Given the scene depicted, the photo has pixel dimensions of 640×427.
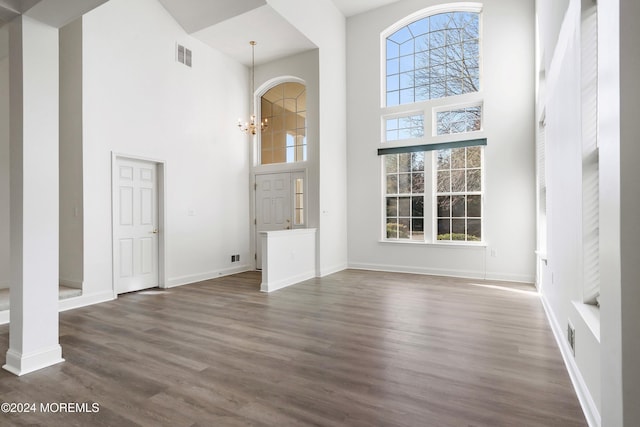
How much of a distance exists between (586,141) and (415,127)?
4.82 meters

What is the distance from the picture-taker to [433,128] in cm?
662

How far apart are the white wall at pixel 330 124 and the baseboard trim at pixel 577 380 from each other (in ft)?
13.0

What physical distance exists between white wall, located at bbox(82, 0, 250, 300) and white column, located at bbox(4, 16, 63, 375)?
2.10 metres

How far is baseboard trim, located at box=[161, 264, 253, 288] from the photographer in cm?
578

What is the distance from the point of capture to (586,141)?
2.16 metres

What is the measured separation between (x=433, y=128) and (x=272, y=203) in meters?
3.42

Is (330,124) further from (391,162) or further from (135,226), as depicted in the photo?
(135,226)

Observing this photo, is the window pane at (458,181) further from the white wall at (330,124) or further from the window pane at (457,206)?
the white wall at (330,124)

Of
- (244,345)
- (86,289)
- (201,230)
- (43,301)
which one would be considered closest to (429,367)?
(244,345)

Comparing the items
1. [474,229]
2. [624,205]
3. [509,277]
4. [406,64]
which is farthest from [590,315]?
[406,64]

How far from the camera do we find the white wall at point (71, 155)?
15.3 ft

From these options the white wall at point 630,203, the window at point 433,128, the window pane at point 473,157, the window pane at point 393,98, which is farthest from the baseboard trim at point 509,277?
the white wall at point 630,203

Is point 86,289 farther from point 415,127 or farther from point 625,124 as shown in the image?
point 415,127

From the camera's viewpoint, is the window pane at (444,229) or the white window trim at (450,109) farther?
the window pane at (444,229)
